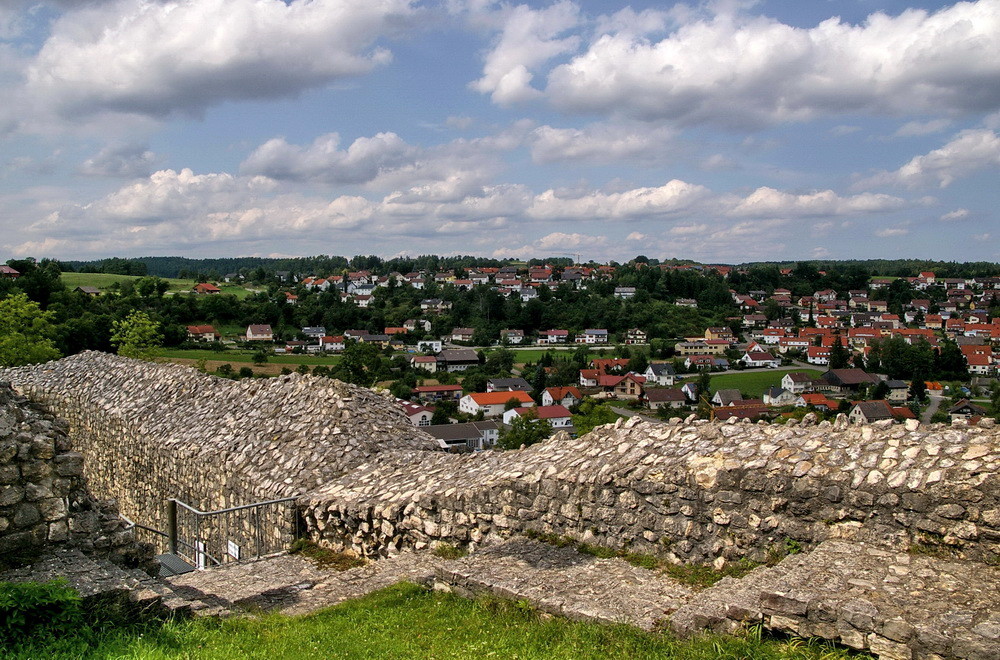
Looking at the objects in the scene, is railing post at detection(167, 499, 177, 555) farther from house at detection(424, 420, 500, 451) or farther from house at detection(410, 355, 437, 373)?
house at detection(410, 355, 437, 373)

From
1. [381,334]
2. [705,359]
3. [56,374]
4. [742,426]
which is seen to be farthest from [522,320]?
[742,426]

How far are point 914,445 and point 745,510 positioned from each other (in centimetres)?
155

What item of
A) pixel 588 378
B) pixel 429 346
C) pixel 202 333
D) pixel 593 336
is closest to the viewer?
pixel 202 333

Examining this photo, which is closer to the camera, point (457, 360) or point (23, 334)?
point (23, 334)

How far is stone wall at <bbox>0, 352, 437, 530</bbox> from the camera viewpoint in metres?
10.3

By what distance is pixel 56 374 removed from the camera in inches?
674

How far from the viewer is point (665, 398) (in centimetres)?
6794

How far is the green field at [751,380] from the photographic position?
241 feet

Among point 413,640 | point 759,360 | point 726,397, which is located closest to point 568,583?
point 413,640

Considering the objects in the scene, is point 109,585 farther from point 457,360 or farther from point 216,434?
point 457,360

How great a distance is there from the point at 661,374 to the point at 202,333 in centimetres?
5506

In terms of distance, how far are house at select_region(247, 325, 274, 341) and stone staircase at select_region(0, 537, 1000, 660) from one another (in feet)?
273

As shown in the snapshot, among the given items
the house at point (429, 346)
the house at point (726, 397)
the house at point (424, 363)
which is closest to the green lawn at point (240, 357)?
the house at point (424, 363)

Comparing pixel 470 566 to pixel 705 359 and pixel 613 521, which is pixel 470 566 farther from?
pixel 705 359
